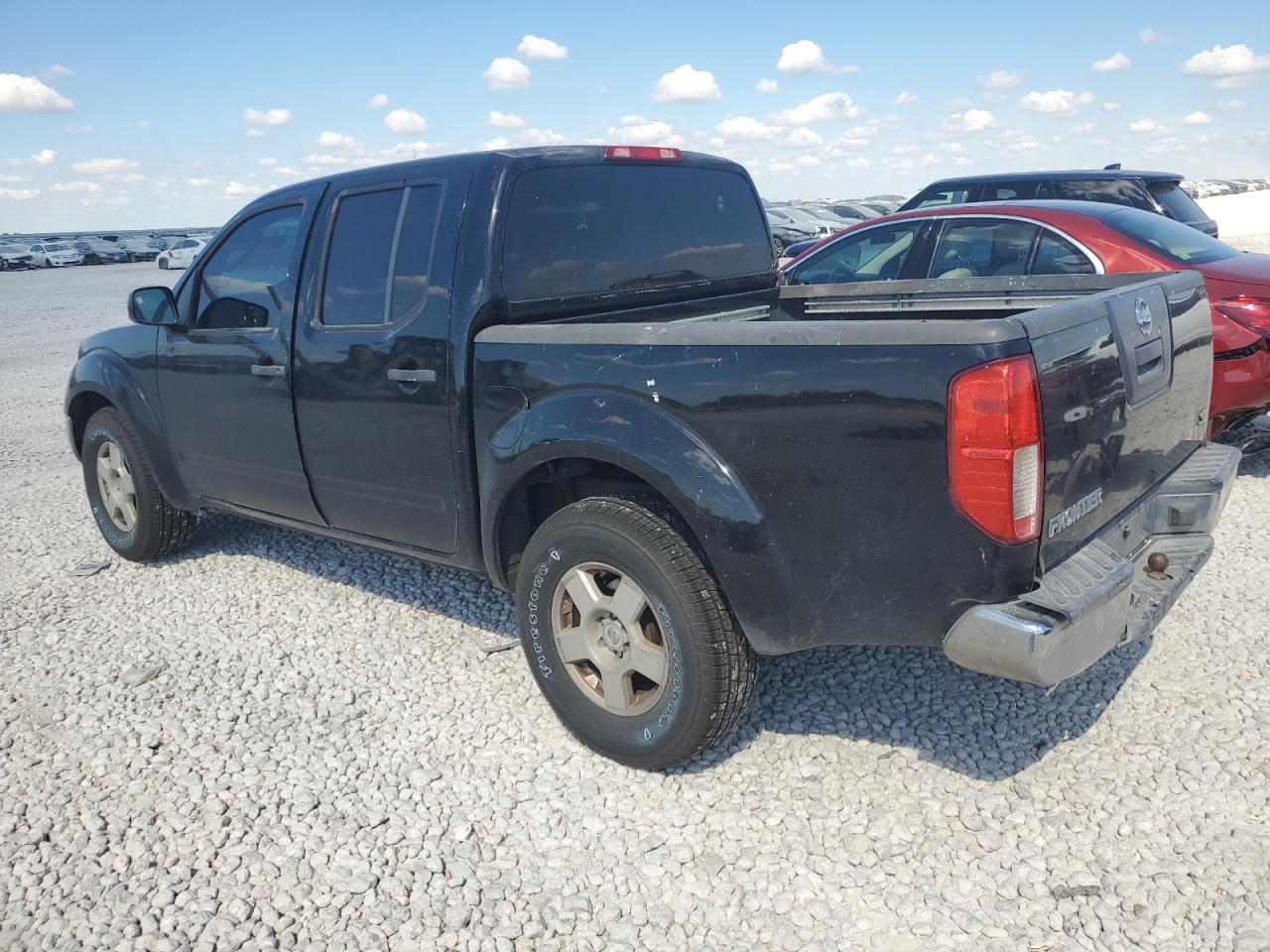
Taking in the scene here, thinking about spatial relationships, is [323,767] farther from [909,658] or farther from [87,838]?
[909,658]

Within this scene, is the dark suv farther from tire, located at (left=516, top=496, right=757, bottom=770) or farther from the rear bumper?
tire, located at (left=516, top=496, right=757, bottom=770)

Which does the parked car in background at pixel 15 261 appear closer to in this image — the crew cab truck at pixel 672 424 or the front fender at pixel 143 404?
the front fender at pixel 143 404

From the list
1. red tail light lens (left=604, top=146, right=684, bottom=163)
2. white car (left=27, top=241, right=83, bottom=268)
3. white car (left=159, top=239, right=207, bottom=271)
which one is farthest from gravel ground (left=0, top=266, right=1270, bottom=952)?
white car (left=27, top=241, right=83, bottom=268)

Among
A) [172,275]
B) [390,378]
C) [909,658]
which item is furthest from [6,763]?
[172,275]

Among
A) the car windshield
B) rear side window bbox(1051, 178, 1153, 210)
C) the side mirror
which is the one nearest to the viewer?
the side mirror

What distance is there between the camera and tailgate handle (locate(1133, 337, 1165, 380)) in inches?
120

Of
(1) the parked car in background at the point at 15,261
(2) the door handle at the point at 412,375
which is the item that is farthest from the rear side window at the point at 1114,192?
(1) the parked car in background at the point at 15,261

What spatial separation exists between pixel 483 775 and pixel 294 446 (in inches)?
69.6

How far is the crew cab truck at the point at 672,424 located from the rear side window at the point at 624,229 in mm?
13

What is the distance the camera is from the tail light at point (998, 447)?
2.42 meters

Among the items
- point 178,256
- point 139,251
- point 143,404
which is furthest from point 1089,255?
point 139,251

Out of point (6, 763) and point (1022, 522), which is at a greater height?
point (1022, 522)

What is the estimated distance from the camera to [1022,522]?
8.25 ft

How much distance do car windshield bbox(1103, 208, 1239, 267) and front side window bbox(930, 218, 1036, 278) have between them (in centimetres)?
53
